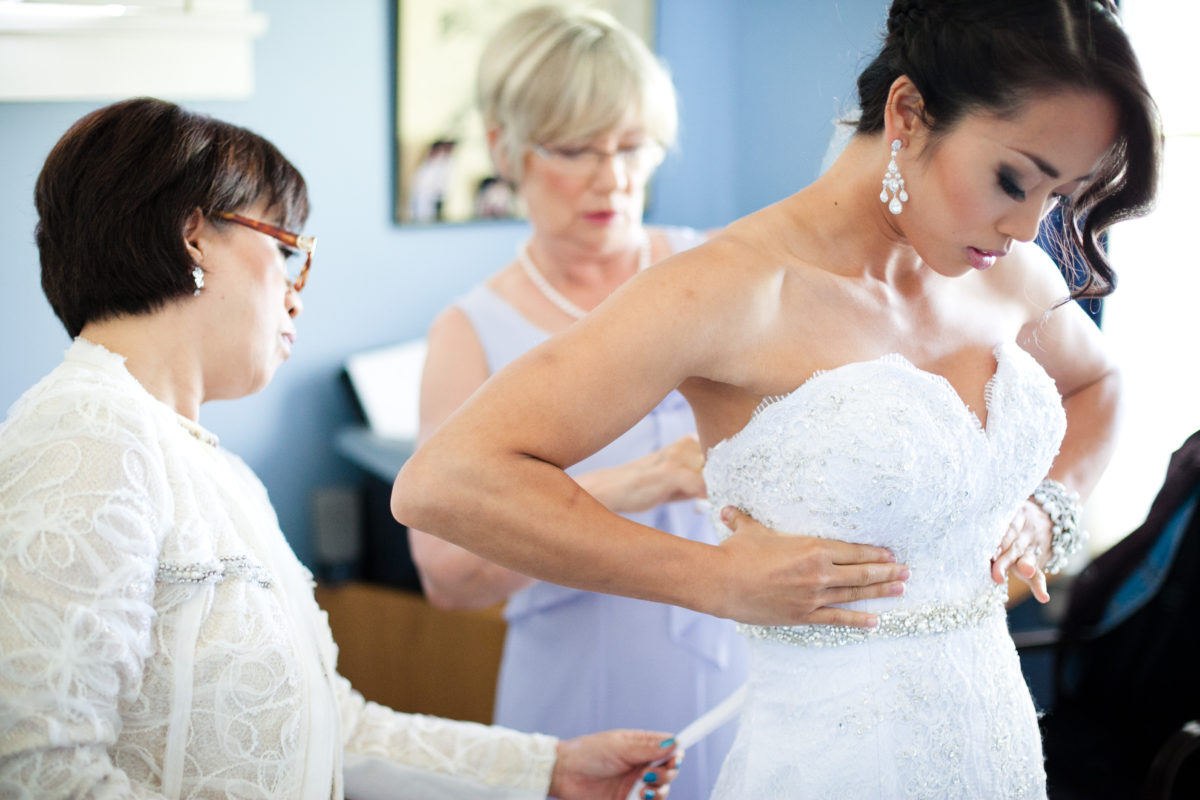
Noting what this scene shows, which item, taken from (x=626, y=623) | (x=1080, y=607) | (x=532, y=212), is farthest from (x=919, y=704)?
(x=1080, y=607)

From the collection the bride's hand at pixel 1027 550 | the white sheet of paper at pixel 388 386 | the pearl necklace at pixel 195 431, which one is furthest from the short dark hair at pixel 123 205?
the white sheet of paper at pixel 388 386

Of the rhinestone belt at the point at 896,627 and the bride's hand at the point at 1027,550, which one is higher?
the bride's hand at the point at 1027,550

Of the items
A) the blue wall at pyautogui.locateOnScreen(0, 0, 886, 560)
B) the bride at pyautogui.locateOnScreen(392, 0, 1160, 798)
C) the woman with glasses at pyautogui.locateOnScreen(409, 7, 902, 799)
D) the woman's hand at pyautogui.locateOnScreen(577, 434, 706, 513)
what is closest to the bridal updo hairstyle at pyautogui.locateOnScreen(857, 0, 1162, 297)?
the bride at pyautogui.locateOnScreen(392, 0, 1160, 798)

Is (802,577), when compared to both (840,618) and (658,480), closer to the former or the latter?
(840,618)

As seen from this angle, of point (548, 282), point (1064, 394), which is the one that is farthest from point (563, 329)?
point (1064, 394)

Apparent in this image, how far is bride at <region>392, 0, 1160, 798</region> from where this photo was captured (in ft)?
3.28

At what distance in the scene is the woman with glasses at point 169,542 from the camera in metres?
0.89

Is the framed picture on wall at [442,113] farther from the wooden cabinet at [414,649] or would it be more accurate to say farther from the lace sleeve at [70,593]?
the lace sleeve at [70,593]

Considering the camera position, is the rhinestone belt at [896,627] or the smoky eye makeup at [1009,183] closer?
the smoky eye makeup at [1009,183]

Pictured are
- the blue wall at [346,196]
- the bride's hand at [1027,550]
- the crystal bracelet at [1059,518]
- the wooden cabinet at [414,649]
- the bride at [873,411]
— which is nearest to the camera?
the bride at [873,411]

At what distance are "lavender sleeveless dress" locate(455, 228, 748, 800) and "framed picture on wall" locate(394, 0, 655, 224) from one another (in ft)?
4.91

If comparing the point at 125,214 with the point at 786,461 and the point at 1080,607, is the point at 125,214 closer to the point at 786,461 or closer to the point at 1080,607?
the point at 786,461

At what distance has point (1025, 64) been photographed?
0.97 m

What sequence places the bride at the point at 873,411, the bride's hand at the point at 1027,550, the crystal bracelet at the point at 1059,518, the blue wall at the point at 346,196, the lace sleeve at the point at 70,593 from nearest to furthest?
1. the lace sleeve at the point at 70,593
2. the bride at the point at 873,411
3. the bride's hand at the point at 1027,550
4. the crystal bracelet at the point at 1059,518
5. the blue wall at the point at 346,196
